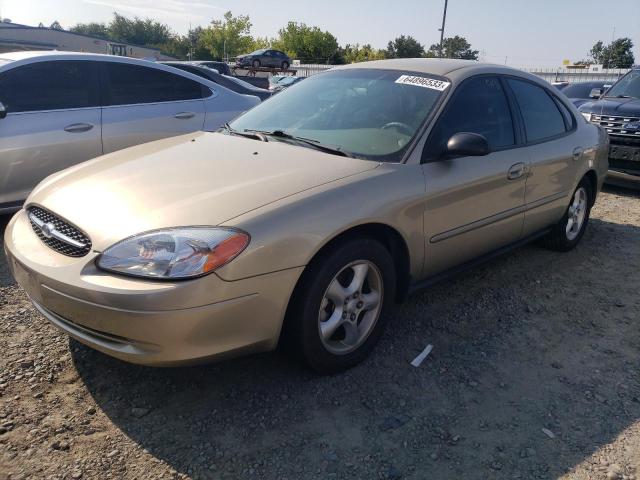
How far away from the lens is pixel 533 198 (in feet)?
13.2

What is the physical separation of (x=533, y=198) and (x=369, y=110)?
4.90ft

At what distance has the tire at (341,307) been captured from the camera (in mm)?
2580

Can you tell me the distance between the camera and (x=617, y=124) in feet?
24.4

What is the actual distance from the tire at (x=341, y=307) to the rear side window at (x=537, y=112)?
184 cm

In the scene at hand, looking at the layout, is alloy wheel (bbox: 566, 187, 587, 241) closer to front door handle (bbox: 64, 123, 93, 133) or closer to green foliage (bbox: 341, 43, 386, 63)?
front door handle (bbox: 64, 123, 93, 133)

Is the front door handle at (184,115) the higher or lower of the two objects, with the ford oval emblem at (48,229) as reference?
higher

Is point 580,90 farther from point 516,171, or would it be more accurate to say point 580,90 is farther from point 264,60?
point 264,60

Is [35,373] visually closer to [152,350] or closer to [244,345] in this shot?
[152,350]

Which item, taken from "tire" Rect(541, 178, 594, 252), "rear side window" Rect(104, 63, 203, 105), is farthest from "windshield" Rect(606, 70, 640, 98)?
"rear side window" Rect(104, 63, 203, 105)

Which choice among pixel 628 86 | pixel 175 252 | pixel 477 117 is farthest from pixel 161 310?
pixel 628 86

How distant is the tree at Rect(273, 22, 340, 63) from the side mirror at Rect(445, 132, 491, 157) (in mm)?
75039

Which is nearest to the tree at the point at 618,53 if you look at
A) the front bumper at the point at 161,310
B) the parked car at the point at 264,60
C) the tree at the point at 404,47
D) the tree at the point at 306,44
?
the tree at the point at 404,47

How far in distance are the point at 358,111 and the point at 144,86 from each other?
3.02m

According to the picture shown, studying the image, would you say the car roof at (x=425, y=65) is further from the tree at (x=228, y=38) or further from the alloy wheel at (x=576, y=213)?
the tree at (x=228, y=38)
